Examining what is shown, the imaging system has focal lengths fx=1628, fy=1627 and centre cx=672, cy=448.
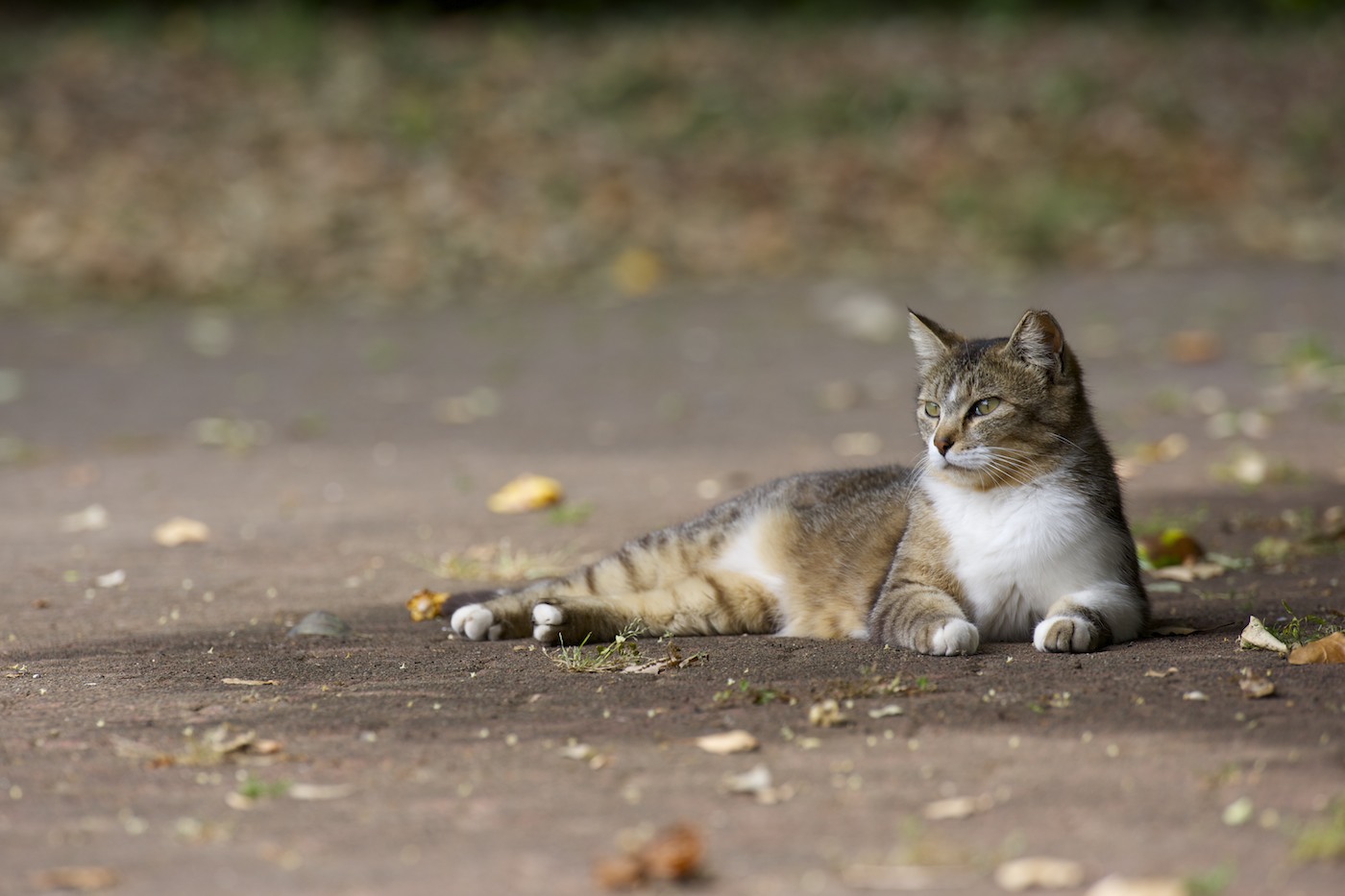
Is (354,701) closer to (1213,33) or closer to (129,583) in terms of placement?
(129,583)

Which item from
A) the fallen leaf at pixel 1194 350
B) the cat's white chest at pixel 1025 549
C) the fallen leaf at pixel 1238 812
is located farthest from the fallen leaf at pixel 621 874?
the fallen leaf at pixel 1194 350

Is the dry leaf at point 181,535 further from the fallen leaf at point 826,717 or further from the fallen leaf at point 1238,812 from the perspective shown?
the fallen leaf at point 1238,812

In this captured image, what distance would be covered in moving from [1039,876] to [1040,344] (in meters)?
2.32

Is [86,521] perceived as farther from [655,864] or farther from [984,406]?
[655,864]

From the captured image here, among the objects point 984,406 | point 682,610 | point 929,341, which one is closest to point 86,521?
point 682,610

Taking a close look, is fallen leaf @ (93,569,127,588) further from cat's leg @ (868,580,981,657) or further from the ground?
cat's leg @ (868,580,981,657)

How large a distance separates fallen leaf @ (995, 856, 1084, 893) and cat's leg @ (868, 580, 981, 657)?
1654 millimetres

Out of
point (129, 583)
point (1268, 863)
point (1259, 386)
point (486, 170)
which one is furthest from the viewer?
point (486, 170)

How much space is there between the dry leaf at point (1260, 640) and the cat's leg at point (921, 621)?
0.76 metres

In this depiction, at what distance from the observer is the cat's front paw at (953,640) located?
15.3 ft

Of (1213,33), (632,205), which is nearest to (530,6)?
(632,205)

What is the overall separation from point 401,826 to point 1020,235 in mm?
13408

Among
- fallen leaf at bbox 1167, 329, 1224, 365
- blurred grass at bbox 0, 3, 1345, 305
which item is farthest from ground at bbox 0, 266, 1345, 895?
blurred grass at bbox 0, 3, 1345, 305

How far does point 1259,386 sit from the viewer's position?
35.0ft
